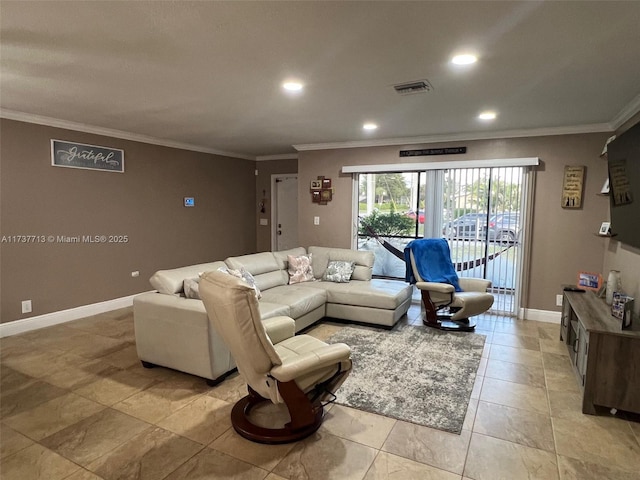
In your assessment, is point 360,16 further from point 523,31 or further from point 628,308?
point 628,308

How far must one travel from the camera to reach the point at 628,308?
8.70ft

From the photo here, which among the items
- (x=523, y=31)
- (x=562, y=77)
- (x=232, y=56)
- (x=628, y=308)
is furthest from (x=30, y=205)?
(x=628, y=308)

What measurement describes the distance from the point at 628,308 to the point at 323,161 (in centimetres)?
429

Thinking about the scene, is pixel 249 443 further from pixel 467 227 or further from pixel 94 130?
pixel 94 130

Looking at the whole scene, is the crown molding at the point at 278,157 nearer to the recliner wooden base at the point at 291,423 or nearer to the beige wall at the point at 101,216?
the beige wall at the point at 101,216

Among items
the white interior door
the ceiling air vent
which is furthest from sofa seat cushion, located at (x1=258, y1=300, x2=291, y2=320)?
the white interior door

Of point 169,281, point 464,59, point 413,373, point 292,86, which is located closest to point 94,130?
point 169,281

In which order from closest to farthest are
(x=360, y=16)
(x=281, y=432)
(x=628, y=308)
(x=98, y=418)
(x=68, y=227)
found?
(x=360, y=16) → (x=281, y=432) → (x=98, y=418) → (x=628, y=308) → (x=68, y=227)

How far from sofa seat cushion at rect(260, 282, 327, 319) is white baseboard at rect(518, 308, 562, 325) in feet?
8.61

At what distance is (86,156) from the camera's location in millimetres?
4621

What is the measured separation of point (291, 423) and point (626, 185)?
10.6ft

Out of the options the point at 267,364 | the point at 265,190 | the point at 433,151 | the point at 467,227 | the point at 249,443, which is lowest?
the point at 249,443

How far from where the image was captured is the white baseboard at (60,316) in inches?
159

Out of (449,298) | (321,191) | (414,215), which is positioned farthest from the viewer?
(321,191)
